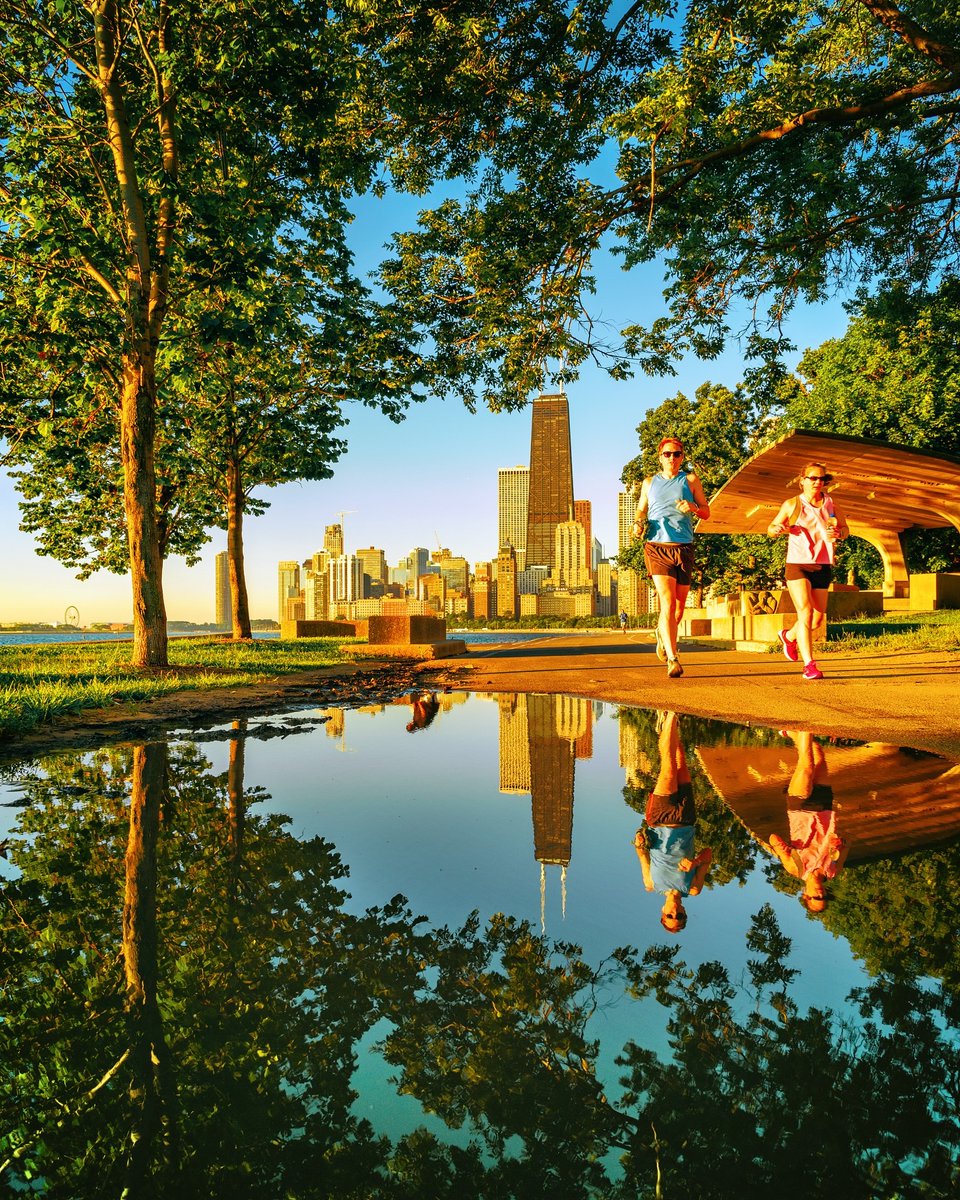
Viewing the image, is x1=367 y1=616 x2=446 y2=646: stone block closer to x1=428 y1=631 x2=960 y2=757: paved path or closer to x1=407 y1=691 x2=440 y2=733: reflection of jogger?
x1=428 y1=631 x2=960 y2=757: paved path

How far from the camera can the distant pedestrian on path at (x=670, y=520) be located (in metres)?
7.41

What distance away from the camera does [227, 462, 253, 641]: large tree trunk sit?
2075cm

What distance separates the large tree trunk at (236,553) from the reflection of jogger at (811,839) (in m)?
19.8

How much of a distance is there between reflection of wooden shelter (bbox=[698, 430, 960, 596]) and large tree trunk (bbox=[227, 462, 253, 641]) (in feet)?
46.4

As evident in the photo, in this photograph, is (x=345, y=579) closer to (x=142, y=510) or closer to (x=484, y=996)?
(x=142, y=510)

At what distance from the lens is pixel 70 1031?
1.48m

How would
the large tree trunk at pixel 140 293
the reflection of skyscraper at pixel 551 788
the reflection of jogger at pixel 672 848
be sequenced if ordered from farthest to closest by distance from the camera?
the large tree trunk at pixel 140 293, the reflection of skyscraper at pixel 551 788, the reflection of jogger at pixel 672 848

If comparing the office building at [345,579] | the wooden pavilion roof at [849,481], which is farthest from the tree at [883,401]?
the office building at [345,579]

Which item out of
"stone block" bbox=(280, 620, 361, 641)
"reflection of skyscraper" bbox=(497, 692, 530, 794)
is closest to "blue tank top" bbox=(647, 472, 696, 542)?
"reflection of skyscraper" bbox=(497, 692, 530, 794)

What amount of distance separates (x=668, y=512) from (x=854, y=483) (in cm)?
1359

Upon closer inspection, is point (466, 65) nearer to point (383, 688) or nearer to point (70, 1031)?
point (383, 688)

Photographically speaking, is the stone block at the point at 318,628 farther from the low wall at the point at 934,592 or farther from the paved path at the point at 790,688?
the low wall at the point at 934,592

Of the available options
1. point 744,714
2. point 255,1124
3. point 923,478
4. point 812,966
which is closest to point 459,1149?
point 255,1124

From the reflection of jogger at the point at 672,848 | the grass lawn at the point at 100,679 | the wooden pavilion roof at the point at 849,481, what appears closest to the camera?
the reflection of jogger at the point at 672,848
